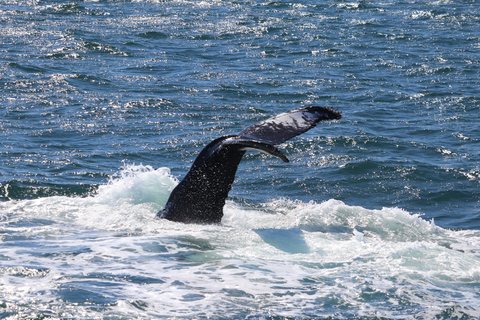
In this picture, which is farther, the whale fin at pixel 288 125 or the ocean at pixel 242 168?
the whale fin at pixel 288 125

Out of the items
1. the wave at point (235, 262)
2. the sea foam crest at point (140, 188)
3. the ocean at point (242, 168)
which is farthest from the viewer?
the sea foam crest at point (140, 188)

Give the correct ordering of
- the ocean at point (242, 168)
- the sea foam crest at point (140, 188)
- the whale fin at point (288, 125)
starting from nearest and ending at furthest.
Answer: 1. the ocean at point (242, 168)
2. the whale fin at point (288, 125)
3. the sea foam crest at point (140, 188)

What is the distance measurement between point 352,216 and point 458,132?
7.03 meters

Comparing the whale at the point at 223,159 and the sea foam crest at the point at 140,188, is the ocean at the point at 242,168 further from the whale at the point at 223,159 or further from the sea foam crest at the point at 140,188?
the whale at the point at 223,159

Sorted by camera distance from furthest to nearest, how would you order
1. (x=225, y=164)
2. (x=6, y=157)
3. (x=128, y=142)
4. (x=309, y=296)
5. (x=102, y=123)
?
(x=102, y=123) < (x=128, y=142) < (x=6, y=157) < (x=225, y=164) < (x=309, y=296)

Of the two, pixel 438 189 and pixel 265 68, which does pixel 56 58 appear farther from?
pixel 438 189

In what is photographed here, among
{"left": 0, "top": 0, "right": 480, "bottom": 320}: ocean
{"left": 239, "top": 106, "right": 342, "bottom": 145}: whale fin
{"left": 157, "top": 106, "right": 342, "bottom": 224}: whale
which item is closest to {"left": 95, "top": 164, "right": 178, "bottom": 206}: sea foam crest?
{"left": 0, "top": 0, "right": 480, "bottom": 320}: ocean

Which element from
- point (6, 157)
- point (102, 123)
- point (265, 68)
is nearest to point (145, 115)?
point (102, 123)

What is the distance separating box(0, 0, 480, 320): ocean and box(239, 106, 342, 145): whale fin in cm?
157

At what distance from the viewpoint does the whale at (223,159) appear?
8586mm

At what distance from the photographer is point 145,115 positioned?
59.5 ft

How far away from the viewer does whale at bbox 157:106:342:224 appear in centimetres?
859

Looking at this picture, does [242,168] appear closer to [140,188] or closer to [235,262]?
[140,188]

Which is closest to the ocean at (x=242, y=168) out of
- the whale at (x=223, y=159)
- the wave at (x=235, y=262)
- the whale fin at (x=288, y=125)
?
the wave at (x=235, y=262)
